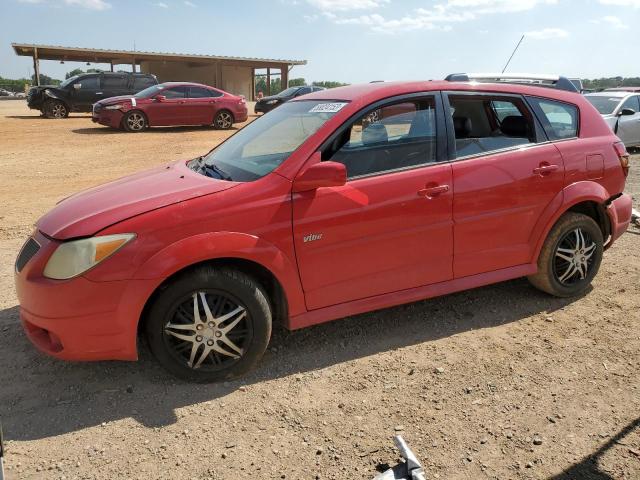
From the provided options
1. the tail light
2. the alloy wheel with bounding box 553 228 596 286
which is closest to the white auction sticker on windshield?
the alloy wheel with bounding box 553 228 596 286

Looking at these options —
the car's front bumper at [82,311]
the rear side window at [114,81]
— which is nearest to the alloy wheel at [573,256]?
the car's front bumper at [82,311]

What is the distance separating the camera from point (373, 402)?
2.96 m

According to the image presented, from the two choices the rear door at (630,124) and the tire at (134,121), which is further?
the tire at (134,121)

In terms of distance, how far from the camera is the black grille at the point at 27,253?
9.90 feet

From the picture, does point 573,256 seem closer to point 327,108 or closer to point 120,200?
point 327,108

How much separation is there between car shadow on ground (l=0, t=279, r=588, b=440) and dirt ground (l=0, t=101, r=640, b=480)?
0.01m

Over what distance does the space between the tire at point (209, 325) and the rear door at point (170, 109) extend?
48.6ft

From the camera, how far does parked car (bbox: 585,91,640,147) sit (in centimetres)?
1203

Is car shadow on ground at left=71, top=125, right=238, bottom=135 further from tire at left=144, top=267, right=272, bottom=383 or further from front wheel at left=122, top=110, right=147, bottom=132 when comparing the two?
tire at left=144, top=267, right=272, bottom=383

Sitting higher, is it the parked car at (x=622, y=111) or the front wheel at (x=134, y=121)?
the parked car at (x=622, y=111)

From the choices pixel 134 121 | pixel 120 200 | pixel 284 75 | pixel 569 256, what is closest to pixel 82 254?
pixel 120 200

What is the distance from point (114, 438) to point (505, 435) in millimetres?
1979

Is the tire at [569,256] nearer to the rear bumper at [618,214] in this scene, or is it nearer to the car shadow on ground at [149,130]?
the rear bumper at [618,214]

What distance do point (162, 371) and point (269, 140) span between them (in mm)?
1761
